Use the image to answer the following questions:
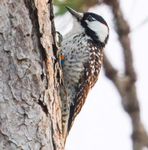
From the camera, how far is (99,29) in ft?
13.4

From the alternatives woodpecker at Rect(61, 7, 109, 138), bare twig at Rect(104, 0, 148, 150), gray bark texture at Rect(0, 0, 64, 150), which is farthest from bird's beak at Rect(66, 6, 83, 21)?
gray bark texture at Rect(0, 0, 64, 150)

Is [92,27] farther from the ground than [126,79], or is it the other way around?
[92,27]

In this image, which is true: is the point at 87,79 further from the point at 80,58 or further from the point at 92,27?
the point at 92,27

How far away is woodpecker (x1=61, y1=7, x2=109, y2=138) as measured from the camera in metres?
3.63

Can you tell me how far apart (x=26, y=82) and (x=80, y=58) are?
121 centimetres

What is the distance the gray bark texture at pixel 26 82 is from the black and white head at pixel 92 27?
1236 millimetres

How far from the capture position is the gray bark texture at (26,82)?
8.55ft

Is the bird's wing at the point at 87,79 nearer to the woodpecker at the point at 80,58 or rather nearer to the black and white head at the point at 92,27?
the woodpecker at the point at 80,58

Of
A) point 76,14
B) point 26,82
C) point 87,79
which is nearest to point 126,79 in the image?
point 87,79

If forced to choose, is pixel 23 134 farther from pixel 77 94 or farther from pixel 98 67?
pixel 98 67

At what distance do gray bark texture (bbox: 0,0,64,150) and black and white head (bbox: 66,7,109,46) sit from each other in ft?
4.06

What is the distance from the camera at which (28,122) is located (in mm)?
2633

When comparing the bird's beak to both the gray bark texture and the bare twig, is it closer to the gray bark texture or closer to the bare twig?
the bare twig

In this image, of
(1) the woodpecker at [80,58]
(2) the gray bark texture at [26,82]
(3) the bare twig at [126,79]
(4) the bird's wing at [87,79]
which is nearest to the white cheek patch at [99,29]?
(1) the woodpecker at [80,58]
